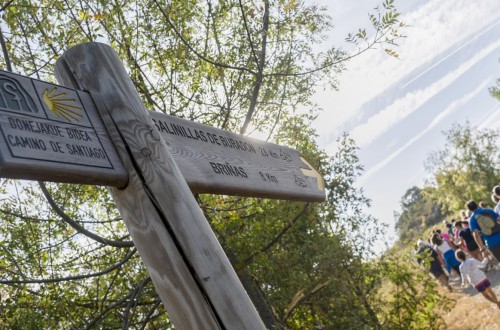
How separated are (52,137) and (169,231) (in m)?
0.46

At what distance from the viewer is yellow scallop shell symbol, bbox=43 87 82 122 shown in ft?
5.08

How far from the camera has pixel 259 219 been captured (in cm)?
611

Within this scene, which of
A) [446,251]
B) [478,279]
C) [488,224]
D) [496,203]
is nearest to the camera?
[488,224]

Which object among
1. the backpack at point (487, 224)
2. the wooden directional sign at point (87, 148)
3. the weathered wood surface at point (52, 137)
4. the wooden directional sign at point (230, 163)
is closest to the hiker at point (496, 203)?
the backpack at point (487, 224)

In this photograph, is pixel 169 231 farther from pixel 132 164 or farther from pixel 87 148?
pixel 87 148

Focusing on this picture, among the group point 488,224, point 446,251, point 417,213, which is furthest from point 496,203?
point 417,213

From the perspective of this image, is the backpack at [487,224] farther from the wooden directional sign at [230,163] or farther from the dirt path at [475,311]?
the wooden directional sign at [230,163]

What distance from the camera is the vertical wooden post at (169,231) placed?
1615 millimetres

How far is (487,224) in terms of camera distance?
1004 cm

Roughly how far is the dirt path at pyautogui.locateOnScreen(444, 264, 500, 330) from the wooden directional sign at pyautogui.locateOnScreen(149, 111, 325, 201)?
30.6ft

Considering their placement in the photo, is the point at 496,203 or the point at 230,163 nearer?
the point at 230,163

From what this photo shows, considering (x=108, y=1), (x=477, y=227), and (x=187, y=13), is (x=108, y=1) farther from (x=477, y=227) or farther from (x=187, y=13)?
(x=477, y=227)

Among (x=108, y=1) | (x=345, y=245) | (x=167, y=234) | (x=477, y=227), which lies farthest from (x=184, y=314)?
(x=477, y=227)

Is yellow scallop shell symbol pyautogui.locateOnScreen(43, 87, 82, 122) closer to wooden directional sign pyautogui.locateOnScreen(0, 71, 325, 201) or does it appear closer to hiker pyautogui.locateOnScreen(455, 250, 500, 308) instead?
wooden directional sign pyautogui.locateOnScreen(0, 71, 325, 201)
